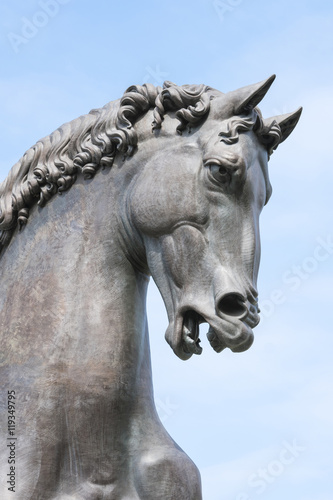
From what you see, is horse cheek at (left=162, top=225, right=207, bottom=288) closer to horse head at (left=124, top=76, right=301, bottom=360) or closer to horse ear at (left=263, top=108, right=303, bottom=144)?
horse head at (left=124, top=76, right=301, bottom=360)

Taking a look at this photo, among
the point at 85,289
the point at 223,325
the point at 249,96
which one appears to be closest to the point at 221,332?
the point at 223,325

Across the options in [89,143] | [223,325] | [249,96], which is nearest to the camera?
[223,325]

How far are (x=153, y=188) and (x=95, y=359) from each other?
751 mm

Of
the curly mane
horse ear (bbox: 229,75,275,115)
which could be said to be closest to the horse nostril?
the curly mane

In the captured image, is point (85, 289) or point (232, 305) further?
point (85, 289)

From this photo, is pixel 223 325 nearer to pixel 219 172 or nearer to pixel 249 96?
pixel 219 172

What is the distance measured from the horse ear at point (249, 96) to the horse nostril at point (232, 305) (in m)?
0.81

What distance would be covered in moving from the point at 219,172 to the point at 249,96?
37 cm

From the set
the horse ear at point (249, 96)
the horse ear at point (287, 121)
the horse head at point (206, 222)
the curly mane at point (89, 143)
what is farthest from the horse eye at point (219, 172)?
the horse ear at point (287, 121)

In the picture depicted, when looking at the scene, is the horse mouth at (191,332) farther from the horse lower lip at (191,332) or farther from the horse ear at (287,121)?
the horse ear at (287,121)

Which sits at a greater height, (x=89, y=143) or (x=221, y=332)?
(x=89, y=143)

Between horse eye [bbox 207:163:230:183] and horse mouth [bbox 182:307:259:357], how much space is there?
1.79 ft

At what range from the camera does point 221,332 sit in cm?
409

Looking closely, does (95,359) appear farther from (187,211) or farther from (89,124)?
(89,124)
